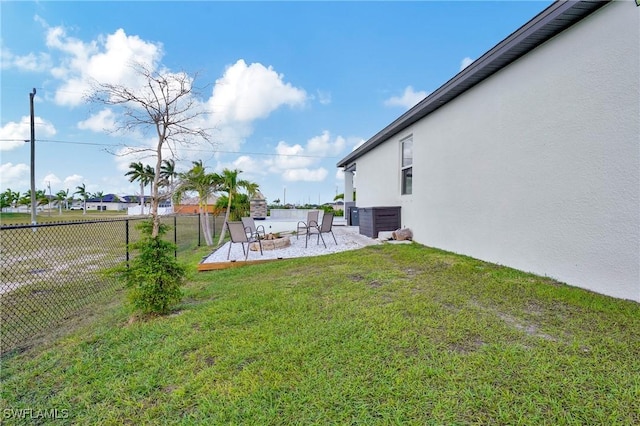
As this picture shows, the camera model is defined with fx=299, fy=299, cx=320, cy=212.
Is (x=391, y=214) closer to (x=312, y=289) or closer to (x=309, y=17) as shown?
(x=312, y=289)

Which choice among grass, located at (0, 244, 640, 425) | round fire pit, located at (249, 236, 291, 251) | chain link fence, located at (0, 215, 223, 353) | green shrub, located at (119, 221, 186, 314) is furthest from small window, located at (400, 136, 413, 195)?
green shrub, located at (119, 221, 186, 314)

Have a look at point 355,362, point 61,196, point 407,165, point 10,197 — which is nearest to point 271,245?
point 407,165

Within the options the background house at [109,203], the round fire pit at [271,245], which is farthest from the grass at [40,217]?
the background house at [109,203]

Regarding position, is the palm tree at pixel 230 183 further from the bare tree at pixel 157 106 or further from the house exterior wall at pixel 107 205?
the house exterior wall at pixel 107 205

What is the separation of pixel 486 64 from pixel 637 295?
356cm

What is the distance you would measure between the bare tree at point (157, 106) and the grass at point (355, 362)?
1863 millimetres

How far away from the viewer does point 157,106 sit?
3969mm

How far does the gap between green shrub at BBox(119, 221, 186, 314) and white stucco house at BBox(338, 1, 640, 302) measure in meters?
4.58

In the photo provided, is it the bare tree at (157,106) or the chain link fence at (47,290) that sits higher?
the bare tree at (157,106)

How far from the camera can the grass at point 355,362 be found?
5.34 feet

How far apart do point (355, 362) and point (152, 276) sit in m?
2.38

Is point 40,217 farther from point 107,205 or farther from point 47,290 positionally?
point 107,205

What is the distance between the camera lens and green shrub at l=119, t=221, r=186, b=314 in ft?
10.5

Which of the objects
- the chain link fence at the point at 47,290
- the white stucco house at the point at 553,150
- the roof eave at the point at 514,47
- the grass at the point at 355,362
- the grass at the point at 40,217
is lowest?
the chain link fence at the point at 47,290
